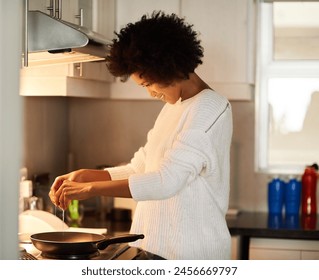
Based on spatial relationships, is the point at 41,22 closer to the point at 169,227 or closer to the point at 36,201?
the point at 169,227

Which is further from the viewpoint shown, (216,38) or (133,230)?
(216,38)

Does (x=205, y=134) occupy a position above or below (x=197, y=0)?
below

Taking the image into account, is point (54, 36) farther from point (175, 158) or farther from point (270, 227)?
point (270, 227)

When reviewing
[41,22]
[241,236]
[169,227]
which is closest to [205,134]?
[169,227]

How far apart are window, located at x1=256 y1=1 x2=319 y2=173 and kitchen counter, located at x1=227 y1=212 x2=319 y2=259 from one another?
16 centimetres

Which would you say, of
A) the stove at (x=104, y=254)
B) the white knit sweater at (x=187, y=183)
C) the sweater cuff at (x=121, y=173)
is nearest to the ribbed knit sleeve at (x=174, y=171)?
the white knit sweater at (x=187, y=183)

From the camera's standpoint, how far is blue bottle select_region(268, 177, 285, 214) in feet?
6.30

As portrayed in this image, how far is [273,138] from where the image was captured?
83.7 inches

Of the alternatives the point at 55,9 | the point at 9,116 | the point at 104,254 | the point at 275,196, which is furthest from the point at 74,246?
the point at 275,196

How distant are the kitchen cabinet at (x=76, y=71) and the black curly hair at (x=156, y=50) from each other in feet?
0.43

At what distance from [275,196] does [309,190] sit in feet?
0.31

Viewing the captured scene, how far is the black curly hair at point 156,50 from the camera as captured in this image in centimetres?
144

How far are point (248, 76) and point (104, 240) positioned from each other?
70cm

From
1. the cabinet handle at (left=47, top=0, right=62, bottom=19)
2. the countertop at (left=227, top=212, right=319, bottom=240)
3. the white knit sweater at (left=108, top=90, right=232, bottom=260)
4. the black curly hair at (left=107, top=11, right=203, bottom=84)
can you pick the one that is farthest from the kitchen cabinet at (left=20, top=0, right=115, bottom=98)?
the countertop at (left=227, top=212, right=319, bottom=240)
